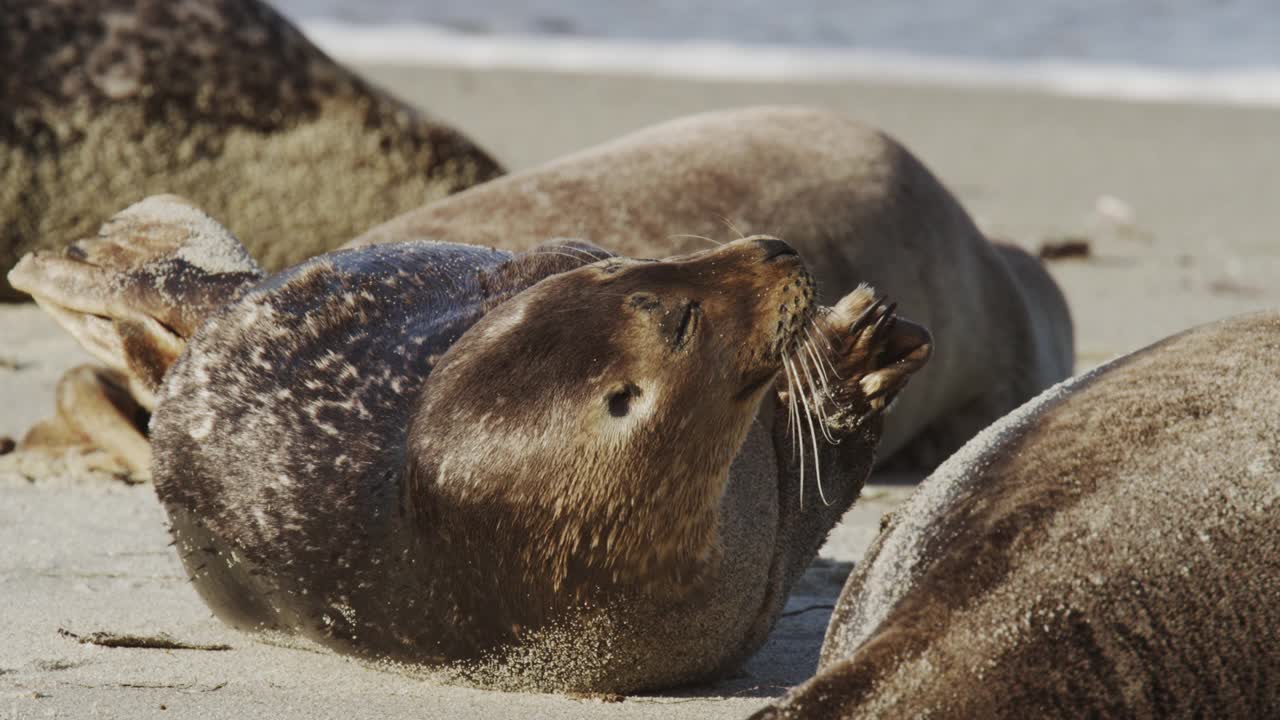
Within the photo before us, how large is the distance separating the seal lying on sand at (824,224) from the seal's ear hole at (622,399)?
180 cm

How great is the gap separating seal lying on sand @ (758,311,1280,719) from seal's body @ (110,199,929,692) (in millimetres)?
651

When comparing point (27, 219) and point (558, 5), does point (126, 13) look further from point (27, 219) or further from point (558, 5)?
point (558, 5)

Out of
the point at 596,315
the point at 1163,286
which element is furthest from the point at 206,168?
the point at 1163,286

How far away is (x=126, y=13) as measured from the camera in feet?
22.2

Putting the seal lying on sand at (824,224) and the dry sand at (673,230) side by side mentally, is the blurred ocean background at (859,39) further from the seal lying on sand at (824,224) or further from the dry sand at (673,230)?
the seal lying on sand at (824,224)

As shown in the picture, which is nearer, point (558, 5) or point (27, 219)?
point (27, 219)

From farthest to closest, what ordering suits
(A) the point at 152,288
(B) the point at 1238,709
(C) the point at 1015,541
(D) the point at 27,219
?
(D) the point at 27,219 → (A) the point at 152,288 → (C) the point at 1015,541 → (B) the point at 1238,709

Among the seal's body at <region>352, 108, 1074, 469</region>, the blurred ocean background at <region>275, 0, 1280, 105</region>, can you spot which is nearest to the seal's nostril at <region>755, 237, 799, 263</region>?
the seal's body at <region>352, 108, 1074, 469</region>

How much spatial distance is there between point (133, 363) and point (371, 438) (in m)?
1.29

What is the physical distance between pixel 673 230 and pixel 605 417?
2148mm

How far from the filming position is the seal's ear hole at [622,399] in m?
2.98

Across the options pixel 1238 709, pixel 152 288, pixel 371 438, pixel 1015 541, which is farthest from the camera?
pixel 152 288

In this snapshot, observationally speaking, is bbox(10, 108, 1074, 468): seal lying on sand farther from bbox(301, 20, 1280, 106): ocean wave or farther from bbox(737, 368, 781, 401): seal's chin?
bbox(301, 20, 1280, 106): ocean wave

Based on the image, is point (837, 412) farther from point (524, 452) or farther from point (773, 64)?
point (773, 64)
